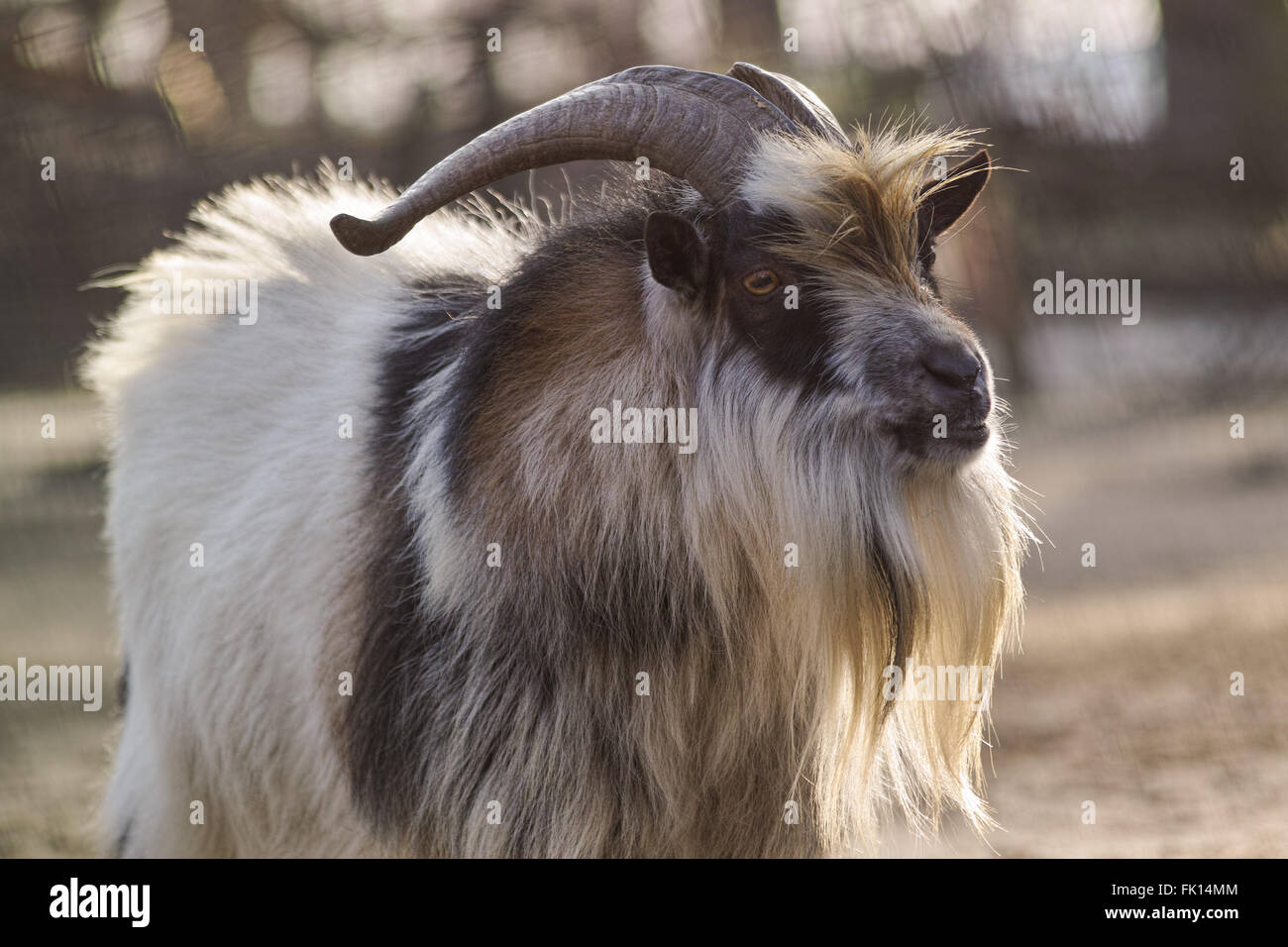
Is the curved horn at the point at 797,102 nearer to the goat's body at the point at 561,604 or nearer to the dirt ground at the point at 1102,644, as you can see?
the goat's body at the point at 561,604

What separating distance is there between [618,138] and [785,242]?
51cm

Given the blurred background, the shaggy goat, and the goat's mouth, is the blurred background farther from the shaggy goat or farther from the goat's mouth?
the goat's mouth

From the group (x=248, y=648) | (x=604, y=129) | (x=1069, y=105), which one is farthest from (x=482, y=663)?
(x=1069, y=105)

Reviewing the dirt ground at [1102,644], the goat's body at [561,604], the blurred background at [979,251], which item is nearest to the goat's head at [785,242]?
the goat's body at [561,604]

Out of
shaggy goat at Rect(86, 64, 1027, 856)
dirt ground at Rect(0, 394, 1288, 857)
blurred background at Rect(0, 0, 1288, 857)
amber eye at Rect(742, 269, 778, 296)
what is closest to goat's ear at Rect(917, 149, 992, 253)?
shaggy goat at Rect(86, 64, 1027, 856)

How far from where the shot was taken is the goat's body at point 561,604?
2777mm

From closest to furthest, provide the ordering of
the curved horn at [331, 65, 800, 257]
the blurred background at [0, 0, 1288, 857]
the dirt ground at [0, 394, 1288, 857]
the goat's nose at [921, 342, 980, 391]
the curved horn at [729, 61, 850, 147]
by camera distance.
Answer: the goat's nose at [921, 342, 980, 391]
the curved horn at [331, 65, 800, 257]
the curved horn at [729, 61, 850, 147]
the dirt ground at [0, 394, 1288, 857]
the blurred background at [0, 0, 1288, 857]

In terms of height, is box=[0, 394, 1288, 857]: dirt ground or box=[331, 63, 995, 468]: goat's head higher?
box=[331, 63, 995, 468]: goat's head

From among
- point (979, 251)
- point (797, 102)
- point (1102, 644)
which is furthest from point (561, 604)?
point (979, 251)

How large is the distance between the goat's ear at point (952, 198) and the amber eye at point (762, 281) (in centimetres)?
52

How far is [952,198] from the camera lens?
3150mm

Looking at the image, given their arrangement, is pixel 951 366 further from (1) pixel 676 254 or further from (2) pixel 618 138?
(2) pixel 618 138

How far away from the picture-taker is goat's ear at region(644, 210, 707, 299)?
269 centimetres

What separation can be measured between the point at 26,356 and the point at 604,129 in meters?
6.64
